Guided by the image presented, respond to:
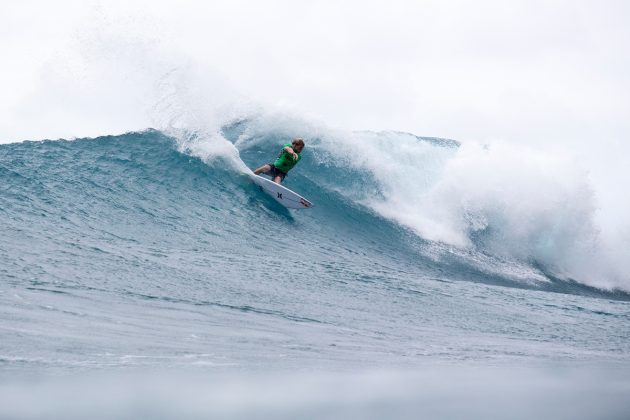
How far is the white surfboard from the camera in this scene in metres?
15.2

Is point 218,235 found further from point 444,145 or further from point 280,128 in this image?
point 444,145

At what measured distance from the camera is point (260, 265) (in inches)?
459

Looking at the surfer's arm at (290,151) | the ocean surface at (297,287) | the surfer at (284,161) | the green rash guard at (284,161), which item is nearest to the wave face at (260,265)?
the ocean surface at (297,287)

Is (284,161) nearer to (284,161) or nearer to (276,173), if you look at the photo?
(284,161)

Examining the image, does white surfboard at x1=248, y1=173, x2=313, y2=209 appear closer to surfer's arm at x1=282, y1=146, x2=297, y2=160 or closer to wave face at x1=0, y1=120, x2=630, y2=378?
wave face at x1=0, y1=120, x2=630, y2=378

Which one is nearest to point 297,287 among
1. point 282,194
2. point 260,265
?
point 260,265

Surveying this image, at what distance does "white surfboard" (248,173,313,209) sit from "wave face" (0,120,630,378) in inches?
6.0

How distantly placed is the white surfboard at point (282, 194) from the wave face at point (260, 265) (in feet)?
0.50

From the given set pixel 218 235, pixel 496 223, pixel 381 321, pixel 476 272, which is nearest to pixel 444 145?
pixel 496 223

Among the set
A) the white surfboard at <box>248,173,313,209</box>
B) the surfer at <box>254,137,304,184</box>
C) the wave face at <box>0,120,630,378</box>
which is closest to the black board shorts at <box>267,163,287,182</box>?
the surfer at <box>254,137,304,184</box>

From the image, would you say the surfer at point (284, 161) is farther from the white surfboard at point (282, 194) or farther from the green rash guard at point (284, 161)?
the white surfboard at point (282, 194)

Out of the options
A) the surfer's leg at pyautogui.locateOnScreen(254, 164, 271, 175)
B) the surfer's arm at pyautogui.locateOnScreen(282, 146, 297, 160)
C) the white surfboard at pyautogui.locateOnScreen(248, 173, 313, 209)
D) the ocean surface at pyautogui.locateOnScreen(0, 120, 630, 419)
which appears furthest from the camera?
the surfer's leg at pyautogui.locateOnScreen(254, 164, 271, 175)

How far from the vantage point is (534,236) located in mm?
17766

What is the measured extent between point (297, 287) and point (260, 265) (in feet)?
3.69
